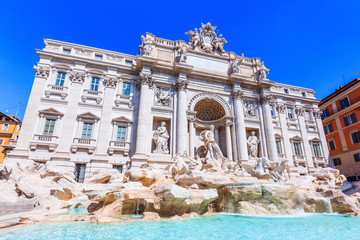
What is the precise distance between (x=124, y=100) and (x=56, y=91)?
5.70 meters

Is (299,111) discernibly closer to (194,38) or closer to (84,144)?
(194,38)

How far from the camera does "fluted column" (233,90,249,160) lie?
1892cm

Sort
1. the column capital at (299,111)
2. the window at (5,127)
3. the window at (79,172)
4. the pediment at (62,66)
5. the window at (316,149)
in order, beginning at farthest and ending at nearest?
the window at (5,127)
the column capital at (299,111)
the window at (316,149)
the pediment at (62,66)
the window at (79,172)

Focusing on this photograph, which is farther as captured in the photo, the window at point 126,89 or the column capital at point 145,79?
the window at point 126,89

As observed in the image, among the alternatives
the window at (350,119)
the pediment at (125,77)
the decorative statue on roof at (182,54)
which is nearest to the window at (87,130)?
the pediment at (125,77)

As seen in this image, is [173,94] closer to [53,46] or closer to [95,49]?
[95,49]

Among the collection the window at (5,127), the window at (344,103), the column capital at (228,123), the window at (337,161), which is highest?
the window at (344,103)

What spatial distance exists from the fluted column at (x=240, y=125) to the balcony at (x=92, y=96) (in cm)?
1363

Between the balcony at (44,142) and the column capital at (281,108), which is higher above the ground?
the column capital at (281,108)

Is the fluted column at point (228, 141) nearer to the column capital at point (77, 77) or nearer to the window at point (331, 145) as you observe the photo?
the column capital at point (77, 77)

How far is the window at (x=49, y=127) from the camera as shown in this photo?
614 inches

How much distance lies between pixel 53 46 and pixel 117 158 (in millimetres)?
12067

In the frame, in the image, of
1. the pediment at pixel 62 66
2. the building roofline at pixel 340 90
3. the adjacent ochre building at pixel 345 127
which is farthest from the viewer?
the building roofline at pixel 340 90

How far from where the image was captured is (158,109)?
1836 cm
